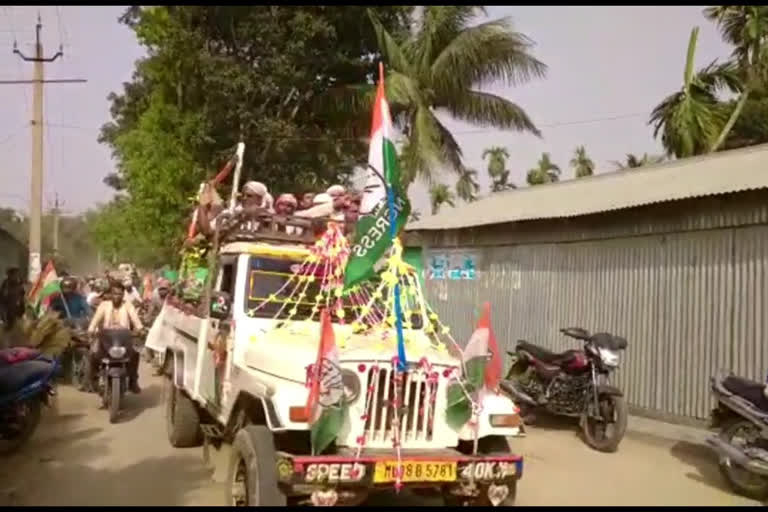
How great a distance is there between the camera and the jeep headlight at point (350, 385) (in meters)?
4.62

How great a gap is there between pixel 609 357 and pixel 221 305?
4551 mm

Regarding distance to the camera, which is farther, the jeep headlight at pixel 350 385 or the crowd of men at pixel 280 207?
the crowd of men at pixel 280 207

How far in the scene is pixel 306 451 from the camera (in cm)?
486

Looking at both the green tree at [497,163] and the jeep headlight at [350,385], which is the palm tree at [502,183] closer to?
the green tree at [497,163]

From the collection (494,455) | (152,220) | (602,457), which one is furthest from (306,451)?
(152,220)

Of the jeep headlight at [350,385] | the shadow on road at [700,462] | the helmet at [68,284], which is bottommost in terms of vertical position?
the shadow on road at [700,462]

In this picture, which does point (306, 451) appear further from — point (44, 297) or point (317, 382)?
point (44, 297)

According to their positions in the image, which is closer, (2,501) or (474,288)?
(2,501)

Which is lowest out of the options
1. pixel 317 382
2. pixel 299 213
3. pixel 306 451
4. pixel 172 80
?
pixel 306 451

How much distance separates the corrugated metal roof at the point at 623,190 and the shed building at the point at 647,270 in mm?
44

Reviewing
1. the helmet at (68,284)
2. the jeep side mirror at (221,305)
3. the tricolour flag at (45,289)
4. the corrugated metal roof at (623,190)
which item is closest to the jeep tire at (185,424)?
the jeep side mirror at (221,305)

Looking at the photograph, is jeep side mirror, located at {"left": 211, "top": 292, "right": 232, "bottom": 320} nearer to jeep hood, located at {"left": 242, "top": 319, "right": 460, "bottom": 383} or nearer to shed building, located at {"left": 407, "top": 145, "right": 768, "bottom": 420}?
jeep hood, located at {"left": 242, "top": 319, "right": 460, "bottom": 383}

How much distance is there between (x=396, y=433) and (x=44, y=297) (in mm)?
10110

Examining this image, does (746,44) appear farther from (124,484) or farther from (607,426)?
(124,484)
